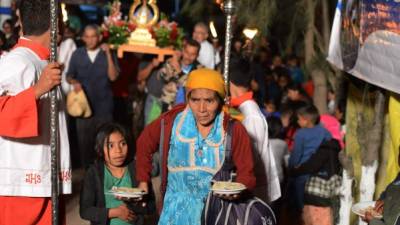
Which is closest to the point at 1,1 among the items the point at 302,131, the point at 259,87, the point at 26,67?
the point at 259,87

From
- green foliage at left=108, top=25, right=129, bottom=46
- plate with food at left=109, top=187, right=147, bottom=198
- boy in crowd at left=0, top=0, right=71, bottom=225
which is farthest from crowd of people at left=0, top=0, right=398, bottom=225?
Result: green foliage at left=108, top=25, right=129, bottom=46

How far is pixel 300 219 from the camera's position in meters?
9.20

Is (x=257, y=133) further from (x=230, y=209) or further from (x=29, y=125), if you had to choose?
(x=29, y=125)

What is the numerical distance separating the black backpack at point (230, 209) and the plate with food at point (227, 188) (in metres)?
0.15

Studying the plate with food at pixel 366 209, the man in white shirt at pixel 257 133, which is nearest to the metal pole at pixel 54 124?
the man in white shirt at pixel 257 133

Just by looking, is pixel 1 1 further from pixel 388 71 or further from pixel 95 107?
pixel 388 71

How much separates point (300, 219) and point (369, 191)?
1.85 meters

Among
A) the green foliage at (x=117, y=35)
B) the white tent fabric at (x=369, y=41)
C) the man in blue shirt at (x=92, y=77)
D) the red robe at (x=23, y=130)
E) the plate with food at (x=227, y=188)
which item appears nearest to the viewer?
the red robe at (x=23, y=130)

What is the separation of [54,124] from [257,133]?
227cm

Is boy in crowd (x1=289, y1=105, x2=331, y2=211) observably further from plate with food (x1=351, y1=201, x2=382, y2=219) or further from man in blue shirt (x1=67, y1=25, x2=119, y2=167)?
man in blue shirt (x1=67, y1=25, x2=119, y2=167)

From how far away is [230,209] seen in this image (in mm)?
5375

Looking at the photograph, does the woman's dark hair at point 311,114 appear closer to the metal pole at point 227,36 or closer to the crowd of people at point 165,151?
the crowd of people at point 165,151

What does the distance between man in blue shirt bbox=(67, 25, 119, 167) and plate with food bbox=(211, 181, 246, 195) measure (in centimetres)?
590

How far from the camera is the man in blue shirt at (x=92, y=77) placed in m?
11.0
